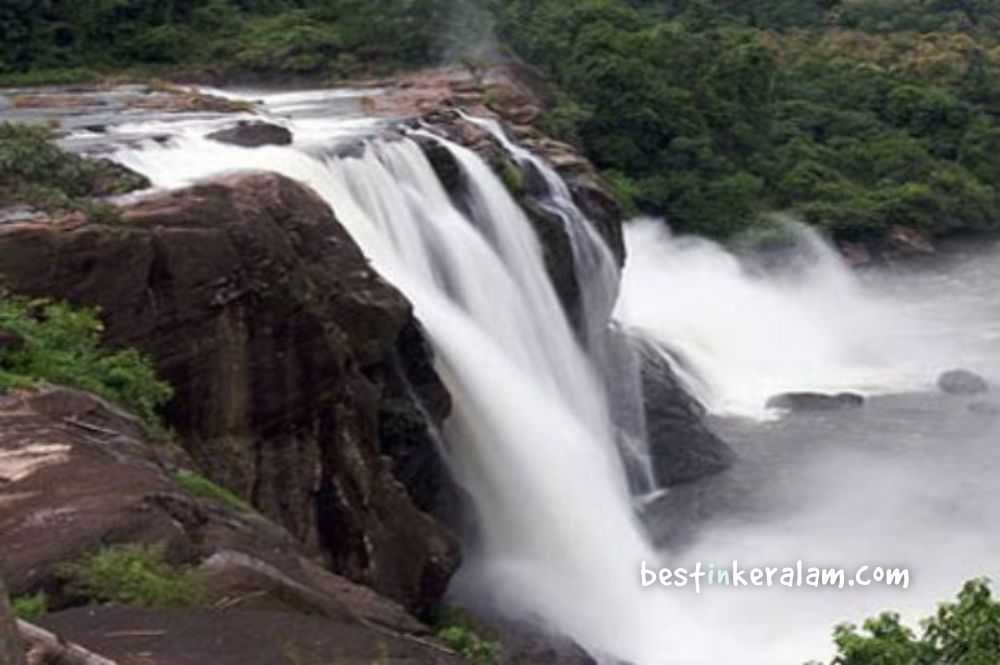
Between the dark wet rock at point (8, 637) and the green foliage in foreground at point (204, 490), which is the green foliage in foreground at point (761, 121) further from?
the dark wet rock at point (8, 637)

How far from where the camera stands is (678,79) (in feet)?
118

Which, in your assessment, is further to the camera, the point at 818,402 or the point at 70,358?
the point at 818,402

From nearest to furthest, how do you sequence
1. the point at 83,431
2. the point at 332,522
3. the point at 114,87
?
the point at 83,431 → the point at 332,522 → the point at 114,87

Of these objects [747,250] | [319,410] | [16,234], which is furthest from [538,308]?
[747,250]

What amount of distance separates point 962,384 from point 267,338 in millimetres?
14894

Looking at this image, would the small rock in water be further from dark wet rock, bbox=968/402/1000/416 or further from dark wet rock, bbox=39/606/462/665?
dark wet rock, bbox=39/606/462/665

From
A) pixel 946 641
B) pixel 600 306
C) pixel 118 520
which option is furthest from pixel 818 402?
pixel 118 520

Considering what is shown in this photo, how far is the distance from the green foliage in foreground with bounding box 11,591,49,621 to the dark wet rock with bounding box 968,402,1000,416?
698 inches

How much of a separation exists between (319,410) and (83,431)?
2.99 metres

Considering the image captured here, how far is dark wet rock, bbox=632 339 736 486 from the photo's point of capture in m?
19.0

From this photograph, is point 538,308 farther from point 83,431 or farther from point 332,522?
point 83,431

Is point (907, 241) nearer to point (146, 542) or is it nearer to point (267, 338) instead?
point (267, 338)

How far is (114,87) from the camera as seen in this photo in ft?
81.3

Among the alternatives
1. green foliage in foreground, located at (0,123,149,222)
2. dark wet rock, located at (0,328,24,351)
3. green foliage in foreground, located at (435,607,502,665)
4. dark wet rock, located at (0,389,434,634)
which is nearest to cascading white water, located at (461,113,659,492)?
green foliage in foreground, located at (435,607,502,665)
